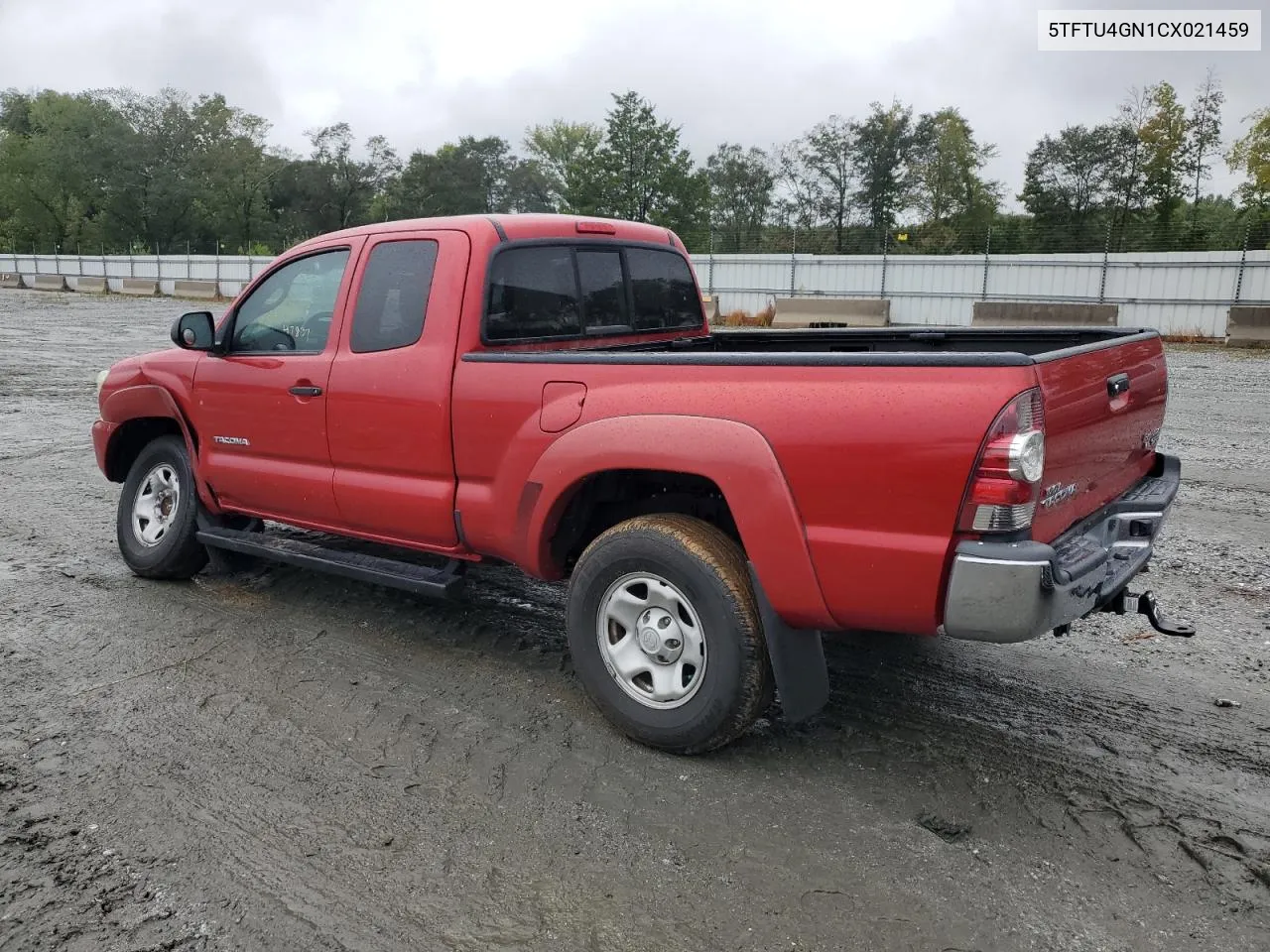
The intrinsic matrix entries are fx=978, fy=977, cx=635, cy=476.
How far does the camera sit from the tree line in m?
38.2

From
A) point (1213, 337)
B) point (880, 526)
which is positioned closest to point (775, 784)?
point (880, 526)

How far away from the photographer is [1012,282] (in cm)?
2561

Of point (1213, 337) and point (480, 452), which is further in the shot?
point (1213, 337)

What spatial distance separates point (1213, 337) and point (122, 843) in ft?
78.8

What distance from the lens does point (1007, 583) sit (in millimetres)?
2783

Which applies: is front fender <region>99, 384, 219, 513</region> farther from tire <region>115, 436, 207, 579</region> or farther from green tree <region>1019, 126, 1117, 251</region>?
green tree <region>1019, 126, 1117, 251</region>

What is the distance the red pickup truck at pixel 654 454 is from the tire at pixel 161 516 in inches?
1.0

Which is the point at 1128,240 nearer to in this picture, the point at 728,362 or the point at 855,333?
the point at 855,333

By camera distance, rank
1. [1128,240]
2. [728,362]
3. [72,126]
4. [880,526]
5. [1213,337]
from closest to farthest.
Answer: [880,526], [728,362], [1213,337], [1128,240], [72,126]

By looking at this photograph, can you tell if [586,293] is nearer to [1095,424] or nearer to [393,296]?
[393,296]

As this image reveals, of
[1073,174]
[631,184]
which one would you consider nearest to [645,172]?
[631,184]

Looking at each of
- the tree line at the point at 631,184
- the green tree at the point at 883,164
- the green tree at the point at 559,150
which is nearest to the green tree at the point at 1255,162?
the tree line at the point at 631,184

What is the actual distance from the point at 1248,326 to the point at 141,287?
41.2 meters

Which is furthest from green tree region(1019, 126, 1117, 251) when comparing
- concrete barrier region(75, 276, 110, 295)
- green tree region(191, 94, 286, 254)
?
green tree region(191, 94, 286, 254)
